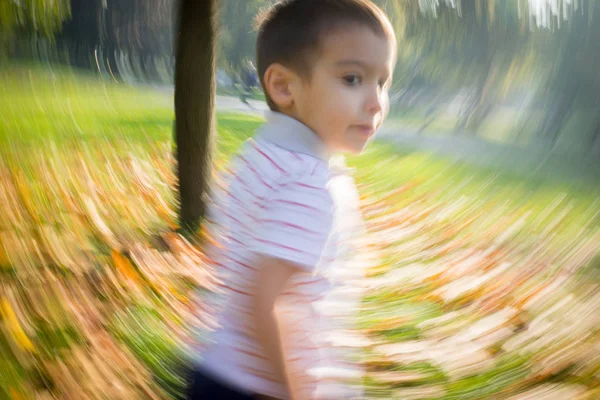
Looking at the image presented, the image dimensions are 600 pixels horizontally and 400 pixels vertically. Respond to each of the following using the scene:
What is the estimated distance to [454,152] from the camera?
182 centimetres

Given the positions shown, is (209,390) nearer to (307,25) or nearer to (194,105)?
(307,25)

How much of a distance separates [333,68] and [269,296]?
304mm

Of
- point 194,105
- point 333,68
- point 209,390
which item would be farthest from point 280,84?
point 194,105

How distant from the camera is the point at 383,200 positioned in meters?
1.86

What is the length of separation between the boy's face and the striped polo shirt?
3 centimetres

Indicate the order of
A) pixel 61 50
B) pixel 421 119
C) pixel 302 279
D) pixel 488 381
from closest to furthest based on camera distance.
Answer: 1. pixel 302 279
2. pixel 488 381
3. pixel 421 119
4. pixel 61 50

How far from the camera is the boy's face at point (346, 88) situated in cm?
83

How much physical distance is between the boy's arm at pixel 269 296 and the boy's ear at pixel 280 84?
0.23 m

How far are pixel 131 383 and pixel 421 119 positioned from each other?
1090 millimetres

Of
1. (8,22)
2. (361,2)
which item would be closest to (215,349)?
(361,2)

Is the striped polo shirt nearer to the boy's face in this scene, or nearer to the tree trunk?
the boy's face

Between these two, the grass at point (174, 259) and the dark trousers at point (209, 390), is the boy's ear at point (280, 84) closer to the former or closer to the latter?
the dark trousers at point (209, 390)

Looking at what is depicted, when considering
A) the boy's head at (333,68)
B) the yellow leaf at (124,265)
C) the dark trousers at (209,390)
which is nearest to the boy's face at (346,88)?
the boy's head at (333,68)

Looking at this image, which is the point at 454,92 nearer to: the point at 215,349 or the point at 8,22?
the point at 215,349
